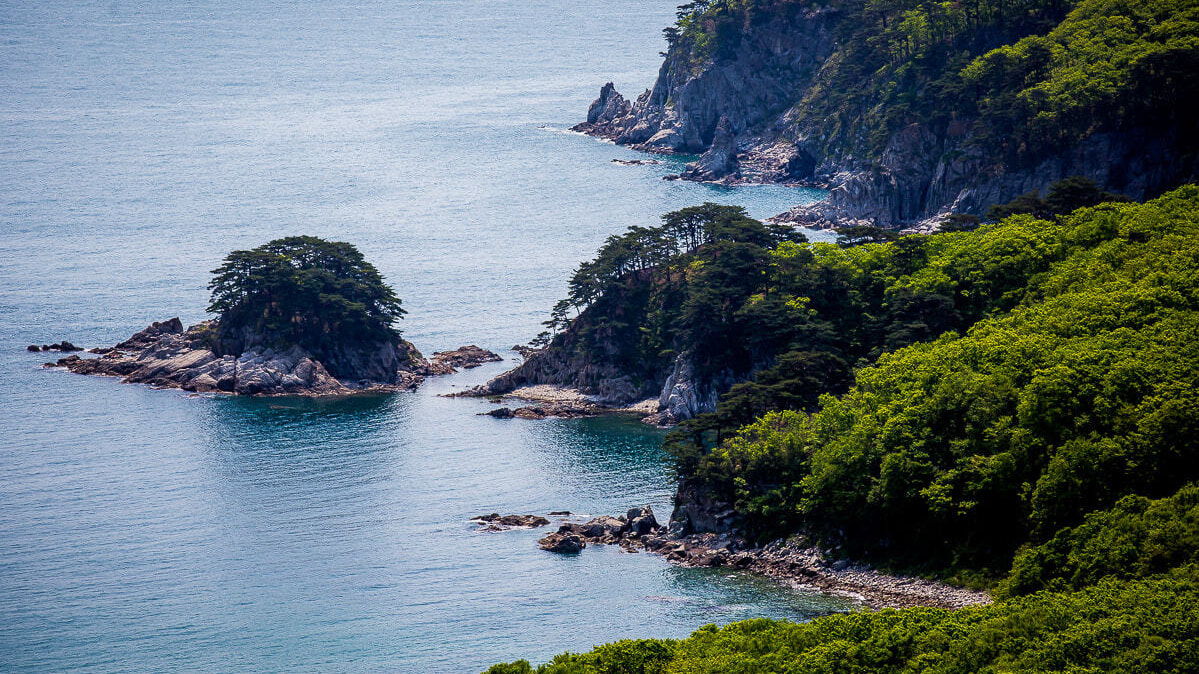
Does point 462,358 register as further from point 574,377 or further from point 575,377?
point 575,377

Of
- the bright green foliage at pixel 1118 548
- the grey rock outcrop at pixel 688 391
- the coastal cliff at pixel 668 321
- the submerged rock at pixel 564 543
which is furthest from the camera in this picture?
the coastal cliff at pixel 668 321

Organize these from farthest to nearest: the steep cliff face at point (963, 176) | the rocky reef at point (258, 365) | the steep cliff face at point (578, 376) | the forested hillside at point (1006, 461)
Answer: the steep cliff face at point (963, 176) < the rocky reef at point (258, 365) < the steep cliff face at point (578, 376) < the forested hillside at point (1006, 461)

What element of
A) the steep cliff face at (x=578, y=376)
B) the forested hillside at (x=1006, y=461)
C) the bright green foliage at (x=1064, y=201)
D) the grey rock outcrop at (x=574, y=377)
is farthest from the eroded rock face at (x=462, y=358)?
the bright green foliage at (x=1064, y=201)

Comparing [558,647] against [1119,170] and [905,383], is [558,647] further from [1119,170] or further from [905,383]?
[1119,170]

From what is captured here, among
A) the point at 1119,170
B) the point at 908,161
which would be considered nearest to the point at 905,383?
the point at 1119,170

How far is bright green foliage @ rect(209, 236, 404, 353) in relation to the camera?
495 feet

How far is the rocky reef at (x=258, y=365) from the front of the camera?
148125 mm

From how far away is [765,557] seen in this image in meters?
95.7

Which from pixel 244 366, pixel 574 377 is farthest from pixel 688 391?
pixel 244 366

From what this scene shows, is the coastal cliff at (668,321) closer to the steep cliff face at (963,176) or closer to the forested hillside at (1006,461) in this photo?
the forested hillside at (1006,461)

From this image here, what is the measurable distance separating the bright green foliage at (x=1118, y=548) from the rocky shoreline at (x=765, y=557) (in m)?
4.52

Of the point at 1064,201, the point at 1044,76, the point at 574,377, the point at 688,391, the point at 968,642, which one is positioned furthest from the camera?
the point at 1044,76

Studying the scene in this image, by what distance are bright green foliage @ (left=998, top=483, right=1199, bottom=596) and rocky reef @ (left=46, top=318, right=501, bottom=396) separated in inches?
3346

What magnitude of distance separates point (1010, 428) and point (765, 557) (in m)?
19.8
